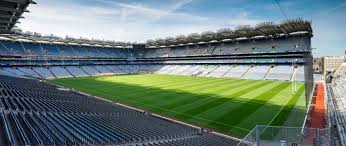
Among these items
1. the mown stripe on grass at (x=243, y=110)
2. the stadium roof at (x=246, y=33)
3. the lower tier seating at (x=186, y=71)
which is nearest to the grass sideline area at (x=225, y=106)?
the mown stripe on grass at (x=243, y=110)

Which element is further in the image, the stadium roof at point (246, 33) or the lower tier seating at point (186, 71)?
the lower tier seating at point (186, 71)

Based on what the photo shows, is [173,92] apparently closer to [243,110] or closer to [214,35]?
[243,110]

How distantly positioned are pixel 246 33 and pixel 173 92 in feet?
106

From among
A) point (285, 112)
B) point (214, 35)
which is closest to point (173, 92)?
point (285, 112)

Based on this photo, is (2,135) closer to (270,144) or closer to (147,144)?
(147,144)

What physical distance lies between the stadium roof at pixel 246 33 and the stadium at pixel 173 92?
0.21 m

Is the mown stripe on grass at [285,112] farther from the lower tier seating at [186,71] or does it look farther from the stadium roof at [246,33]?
the stadium roof at [246,33]

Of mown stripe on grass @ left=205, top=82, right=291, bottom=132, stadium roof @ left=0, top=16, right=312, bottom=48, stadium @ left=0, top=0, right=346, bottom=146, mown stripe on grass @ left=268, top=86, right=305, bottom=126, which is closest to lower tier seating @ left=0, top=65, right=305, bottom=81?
stadium @ left=0, top=0, right=346, bottom=146

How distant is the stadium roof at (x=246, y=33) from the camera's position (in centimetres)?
5160

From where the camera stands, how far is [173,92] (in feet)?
122

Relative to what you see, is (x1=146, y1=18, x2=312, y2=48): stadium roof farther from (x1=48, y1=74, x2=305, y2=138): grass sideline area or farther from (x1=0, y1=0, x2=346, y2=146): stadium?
(x1=48, y1=74, x2=305, y2=138): grass sideline area

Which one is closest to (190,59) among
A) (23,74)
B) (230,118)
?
(23,74)

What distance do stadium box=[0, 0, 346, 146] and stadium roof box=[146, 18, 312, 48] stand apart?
0.21m

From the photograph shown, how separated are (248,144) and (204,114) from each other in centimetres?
1361
